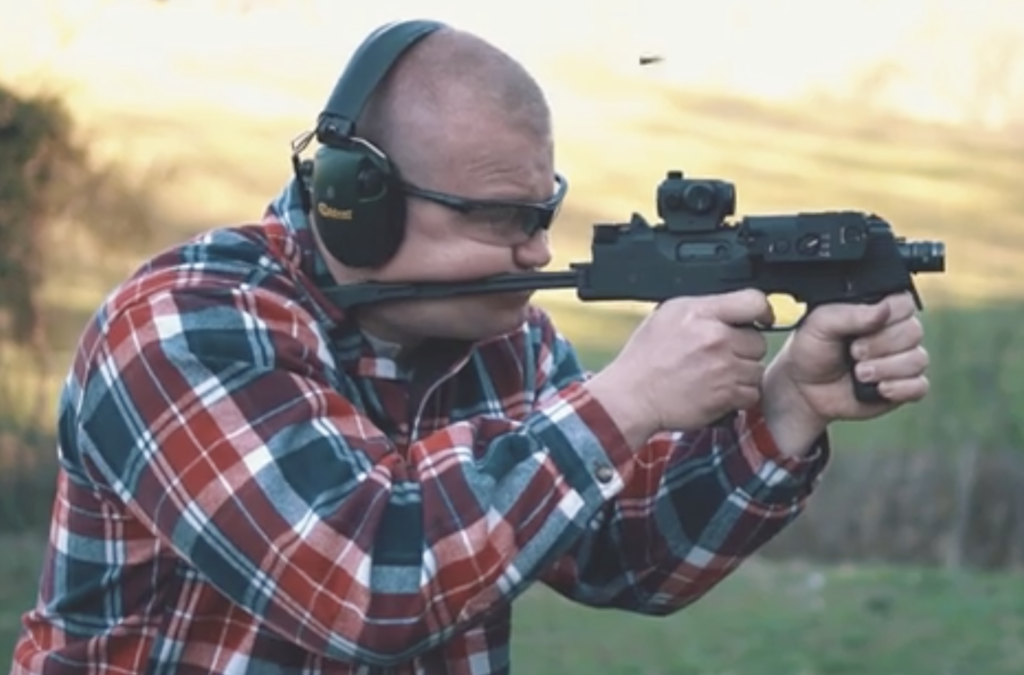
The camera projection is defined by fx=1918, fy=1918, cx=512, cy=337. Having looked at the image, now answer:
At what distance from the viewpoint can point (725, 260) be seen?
8.16ft

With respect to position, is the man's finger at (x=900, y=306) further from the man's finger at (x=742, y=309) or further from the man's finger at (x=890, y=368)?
the man's finger at (x=742, y=309)

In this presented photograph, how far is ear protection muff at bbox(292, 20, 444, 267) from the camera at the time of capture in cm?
252

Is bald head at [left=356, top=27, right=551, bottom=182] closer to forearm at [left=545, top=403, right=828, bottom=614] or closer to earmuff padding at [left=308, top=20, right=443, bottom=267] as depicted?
earmuff padding at [left=308, top=20, right=443, bottom=267]

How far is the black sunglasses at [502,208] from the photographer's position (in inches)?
98.6

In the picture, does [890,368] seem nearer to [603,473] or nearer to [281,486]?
[603,473]

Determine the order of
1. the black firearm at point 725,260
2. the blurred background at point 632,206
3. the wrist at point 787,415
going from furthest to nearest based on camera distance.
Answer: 1. the blurred background at point 632,206
2. the wrist at point 787,415
3. the black firearm at point 725,260

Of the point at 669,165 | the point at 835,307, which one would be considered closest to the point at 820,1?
the point at 669,165

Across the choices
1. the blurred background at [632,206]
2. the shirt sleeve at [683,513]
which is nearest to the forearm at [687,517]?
the shirt sleeve at [683,513]

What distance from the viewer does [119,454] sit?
2430 millimetres

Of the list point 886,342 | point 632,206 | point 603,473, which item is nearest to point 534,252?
point 603,473

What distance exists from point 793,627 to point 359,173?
5597 mm

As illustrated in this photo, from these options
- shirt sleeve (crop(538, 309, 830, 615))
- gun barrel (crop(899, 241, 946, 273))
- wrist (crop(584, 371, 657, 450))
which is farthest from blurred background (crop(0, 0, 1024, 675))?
wrist (crop(584, 371, 657, 450))

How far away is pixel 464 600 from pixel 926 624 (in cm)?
572

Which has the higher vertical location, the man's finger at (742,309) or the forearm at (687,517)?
the man's finger at (742,309)
